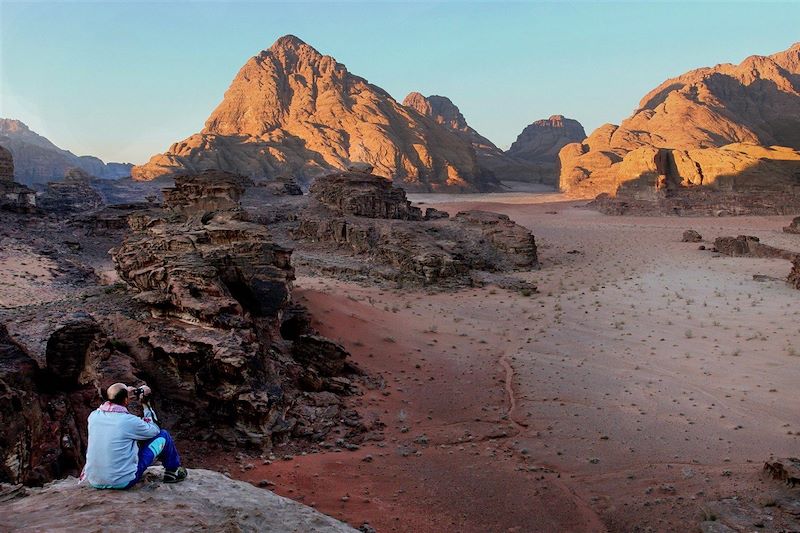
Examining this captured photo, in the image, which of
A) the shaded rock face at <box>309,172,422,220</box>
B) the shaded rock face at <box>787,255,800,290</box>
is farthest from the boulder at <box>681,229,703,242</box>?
the shaded rock face at <box>309,172,422,220</box>

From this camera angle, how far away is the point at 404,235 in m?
23.0

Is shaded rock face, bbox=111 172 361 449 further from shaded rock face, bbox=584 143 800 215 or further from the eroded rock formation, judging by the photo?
the eroded rock formation

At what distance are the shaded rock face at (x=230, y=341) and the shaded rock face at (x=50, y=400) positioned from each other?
3.71 ft

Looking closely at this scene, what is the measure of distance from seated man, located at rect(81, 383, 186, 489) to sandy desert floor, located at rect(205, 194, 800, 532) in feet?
7.16

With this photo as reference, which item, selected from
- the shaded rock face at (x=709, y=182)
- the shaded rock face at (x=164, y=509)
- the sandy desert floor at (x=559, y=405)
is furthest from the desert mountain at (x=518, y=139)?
the shaded rock face at (x=164, y=509)

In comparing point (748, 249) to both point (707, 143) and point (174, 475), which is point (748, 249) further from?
point (707, 143)

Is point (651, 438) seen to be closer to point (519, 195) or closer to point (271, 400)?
point (271, 400)

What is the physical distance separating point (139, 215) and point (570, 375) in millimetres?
18278

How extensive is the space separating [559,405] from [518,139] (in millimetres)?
133202

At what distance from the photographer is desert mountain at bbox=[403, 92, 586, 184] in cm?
10825

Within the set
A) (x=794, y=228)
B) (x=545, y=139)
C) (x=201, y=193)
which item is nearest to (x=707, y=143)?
(x=794, y=228)

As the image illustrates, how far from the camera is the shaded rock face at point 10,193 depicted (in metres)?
28.6

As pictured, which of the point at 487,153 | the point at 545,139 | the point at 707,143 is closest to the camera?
the point at 707,143

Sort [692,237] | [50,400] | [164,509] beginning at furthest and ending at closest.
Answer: [692,237], [50,400], [164,509]
